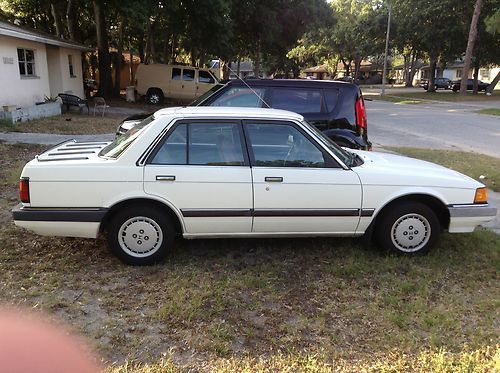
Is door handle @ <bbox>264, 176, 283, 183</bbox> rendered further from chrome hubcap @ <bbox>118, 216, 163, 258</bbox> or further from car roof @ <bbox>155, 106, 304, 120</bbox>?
chrome hubcap @ <bbox>118, 216, 163, 258</bbox>

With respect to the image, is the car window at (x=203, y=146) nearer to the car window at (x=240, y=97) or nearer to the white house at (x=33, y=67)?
the car window at (x=240, y=97)

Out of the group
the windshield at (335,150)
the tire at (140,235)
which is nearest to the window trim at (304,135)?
the windshield at (335,150)

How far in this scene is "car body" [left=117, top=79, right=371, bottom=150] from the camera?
713 centimetres

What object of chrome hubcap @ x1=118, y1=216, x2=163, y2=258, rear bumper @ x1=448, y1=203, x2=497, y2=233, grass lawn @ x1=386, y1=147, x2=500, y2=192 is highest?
rear bumper @ x1=448, y1=203, x2=497, y2=233

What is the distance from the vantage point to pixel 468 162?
996cm

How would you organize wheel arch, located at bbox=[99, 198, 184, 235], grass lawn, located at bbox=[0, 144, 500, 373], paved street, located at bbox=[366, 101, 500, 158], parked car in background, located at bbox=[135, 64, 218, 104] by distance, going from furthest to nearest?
1. parked car in background, located at bbox=[135, 64, 218, 104]
2. paved street, located at bbox=[366, 101, 500, 158]
3. wheel arch, located at bbox=[99, 198, 184, 235]
4. grass lawn, located at bbox=[0, 144, 500, 373]

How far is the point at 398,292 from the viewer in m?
4.05

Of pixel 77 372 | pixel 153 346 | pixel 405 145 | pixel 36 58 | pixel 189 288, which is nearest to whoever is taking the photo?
pixel 77 372

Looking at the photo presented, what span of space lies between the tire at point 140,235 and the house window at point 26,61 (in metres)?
15.1

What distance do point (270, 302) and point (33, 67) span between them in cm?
1743

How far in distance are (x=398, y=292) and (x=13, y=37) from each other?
1593cm

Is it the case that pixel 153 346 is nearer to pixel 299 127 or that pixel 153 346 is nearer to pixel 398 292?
pixel 398 292

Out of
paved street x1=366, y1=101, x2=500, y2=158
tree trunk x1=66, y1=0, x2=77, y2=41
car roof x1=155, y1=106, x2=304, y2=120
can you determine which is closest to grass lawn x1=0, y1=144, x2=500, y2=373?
car roof x1=155, y1=106, x2=304, y2=120

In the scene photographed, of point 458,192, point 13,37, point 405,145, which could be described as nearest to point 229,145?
point 458,192
